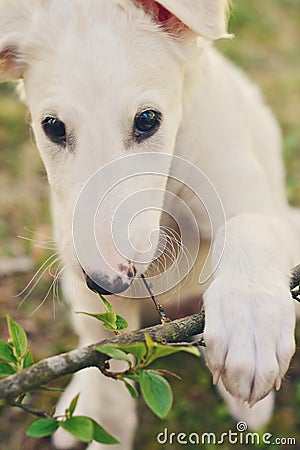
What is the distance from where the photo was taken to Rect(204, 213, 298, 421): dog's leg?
6.11 ft

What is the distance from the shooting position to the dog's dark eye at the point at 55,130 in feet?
7.69

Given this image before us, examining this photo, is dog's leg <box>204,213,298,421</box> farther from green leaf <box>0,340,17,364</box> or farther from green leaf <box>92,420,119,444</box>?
green leaf <box>0,340,17,364</box>

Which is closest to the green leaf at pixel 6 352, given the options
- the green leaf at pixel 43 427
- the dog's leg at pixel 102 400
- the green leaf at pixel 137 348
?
the green leaf at pixel 43 427

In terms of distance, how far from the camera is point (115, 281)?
2.03 m

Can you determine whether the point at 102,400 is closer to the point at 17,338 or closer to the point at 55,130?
the point at 55,130

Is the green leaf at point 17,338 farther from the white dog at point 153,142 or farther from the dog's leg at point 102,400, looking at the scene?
the dog's leg at point 102,400

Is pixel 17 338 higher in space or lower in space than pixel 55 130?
lower

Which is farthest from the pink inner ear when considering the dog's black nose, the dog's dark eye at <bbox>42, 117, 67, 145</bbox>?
the dog's black nose

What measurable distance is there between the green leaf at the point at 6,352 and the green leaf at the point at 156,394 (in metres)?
0.31

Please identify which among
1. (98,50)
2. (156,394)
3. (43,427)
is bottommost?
(43,427)

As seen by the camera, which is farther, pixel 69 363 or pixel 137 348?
pixel 69 363

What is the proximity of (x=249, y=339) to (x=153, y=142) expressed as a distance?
2.50 feet

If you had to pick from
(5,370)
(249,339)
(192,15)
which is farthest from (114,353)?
(192,15)

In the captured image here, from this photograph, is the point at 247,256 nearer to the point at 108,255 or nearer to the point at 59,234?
the point at 108,255
